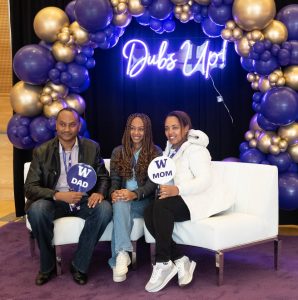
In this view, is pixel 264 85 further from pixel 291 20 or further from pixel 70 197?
pixel 70 197

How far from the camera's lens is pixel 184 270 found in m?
3.06

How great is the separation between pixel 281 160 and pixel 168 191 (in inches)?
47.5

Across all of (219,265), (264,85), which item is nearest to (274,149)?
(264,85)

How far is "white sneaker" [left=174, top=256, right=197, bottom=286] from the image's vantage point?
302 centimetres

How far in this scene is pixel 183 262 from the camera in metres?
3.08

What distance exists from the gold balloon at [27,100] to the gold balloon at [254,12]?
181cm

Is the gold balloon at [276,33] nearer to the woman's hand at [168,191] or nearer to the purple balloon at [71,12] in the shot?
the woman's hand at [168,191]

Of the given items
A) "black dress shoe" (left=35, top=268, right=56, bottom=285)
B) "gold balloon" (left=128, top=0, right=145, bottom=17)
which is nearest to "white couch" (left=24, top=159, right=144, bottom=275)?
"black dress shoe" (left=35, top=268, right=56, bottom=285)

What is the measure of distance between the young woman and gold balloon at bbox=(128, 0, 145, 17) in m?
1.10

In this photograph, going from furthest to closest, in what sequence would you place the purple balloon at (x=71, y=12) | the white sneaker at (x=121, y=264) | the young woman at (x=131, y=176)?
the purple balloon at (x=71, y=12), the young woman at (x=131, y=176), the white sneaker at (x=121, y=264)

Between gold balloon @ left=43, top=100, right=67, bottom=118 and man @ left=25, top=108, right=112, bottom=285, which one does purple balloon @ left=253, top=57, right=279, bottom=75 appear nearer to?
man @ left=25, top=108, right=112, bottom=285

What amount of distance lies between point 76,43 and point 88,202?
5.18 ft

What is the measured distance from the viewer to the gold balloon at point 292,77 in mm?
3799

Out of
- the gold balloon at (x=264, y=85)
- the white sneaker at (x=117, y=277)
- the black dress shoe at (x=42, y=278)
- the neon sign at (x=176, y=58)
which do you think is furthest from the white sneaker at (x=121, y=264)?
the neon sign at (x=176, y=58)
